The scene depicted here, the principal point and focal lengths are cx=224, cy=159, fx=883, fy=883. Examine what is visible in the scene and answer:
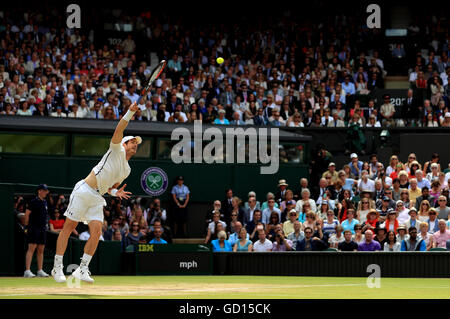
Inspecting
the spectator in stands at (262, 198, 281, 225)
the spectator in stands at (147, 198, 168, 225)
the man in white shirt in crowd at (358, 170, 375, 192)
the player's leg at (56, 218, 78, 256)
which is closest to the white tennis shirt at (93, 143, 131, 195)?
the player's leg at (56, 218, 78, 256)

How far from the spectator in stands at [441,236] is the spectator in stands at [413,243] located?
0.45 meters

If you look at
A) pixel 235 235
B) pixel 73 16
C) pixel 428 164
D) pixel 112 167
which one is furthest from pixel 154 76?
pixel 73 16

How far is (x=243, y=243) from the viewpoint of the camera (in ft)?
62.2

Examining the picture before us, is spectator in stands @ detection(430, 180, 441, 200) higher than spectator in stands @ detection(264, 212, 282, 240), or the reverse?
spectator in stands @ detection(430, 180, 441, 200)

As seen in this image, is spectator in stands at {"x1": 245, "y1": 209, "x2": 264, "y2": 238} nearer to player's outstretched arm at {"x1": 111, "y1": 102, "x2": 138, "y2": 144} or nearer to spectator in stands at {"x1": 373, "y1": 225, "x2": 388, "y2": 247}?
spectator in stands at {"x1": 373, "y1": 225, "x2": 388, "y2": 247}

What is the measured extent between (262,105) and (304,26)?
7542 mm

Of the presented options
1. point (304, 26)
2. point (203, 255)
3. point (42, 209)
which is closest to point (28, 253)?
point (42, 209)

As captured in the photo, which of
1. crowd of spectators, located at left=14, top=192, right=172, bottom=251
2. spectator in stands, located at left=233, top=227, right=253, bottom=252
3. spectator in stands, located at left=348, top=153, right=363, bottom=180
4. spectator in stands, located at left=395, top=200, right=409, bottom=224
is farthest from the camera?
spectator in stands, located at left=348, top=153, right=363, bottom=180

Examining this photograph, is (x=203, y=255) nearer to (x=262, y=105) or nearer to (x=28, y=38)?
(x=262, y=105)

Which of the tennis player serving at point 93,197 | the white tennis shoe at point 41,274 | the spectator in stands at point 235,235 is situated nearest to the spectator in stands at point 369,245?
the spectator in stands at point 235,235

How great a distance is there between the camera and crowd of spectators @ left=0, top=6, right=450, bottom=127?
24.7 m

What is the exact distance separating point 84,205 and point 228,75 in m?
16.4

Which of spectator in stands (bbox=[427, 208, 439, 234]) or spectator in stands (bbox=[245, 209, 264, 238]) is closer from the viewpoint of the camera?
spectator in stands (bbox=[427, 208, 439, 234])

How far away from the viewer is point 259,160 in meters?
25.2
